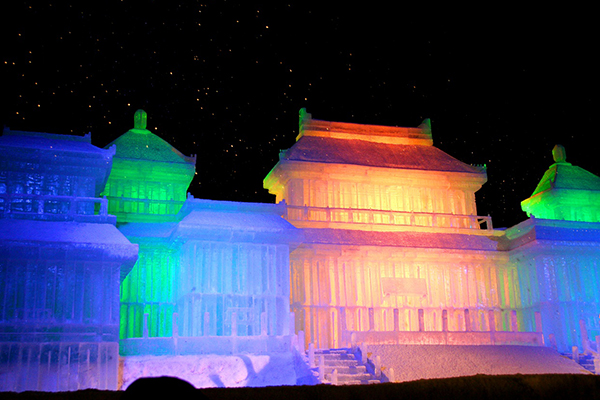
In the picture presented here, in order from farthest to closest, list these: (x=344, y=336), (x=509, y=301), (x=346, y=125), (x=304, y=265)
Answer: (x=346, y=125), (x=509, y=301), (x=304, y=265), (x=344, y=336)

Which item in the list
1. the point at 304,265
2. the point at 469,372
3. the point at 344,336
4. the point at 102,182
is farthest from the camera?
the point at 304,265

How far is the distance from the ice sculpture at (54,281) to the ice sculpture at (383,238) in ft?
28.3

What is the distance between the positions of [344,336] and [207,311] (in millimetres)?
5119

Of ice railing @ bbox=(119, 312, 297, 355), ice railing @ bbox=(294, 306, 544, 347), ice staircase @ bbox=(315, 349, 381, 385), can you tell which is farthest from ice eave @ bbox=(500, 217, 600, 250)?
ice railing @ bbox=(119, 312, 297, 355)

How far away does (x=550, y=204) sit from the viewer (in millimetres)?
31266

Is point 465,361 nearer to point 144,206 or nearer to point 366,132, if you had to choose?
point 144,206

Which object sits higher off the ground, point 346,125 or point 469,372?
point 346,125

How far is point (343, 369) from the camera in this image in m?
18.6

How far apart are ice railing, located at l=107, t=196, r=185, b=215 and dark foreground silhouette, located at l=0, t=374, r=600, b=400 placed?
18.3 meters

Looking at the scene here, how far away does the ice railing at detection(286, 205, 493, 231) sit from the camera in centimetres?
2766

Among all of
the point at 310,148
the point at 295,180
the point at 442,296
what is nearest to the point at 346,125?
the point at 310,148

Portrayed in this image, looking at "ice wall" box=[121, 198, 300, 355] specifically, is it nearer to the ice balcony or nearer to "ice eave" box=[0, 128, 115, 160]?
the ice balcony

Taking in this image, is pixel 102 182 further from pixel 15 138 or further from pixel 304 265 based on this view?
pixel 304 265

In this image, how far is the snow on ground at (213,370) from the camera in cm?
1769
